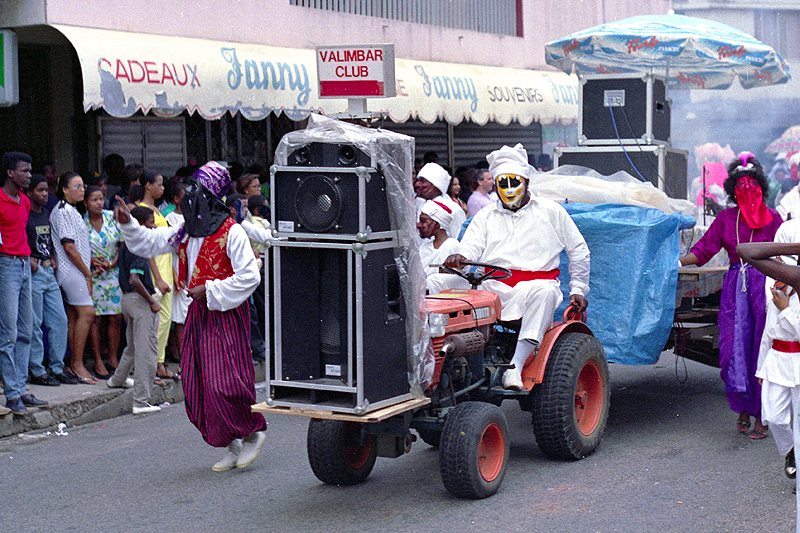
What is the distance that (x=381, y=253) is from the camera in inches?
211

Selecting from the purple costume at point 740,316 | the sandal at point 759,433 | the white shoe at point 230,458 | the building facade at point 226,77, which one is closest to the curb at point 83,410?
the white shoe at point 230,458

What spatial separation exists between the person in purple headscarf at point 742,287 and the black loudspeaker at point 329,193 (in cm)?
286

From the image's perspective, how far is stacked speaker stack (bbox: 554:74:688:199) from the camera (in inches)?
365

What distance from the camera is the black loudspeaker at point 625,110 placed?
9430 millimetres

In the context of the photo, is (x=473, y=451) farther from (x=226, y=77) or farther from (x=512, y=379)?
(x=226, y=77)

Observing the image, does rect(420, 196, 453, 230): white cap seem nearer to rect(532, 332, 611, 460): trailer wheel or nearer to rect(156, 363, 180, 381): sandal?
rect(532, 332, 611, 460): trailer wheel

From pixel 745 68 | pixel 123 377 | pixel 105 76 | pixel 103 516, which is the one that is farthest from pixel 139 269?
pixel 745 68

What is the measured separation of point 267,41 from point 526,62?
20.5 feet

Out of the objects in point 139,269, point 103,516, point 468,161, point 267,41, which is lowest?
point 103,516

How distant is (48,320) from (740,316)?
5.37 m

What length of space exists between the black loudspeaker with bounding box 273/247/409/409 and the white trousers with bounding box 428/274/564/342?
105cm

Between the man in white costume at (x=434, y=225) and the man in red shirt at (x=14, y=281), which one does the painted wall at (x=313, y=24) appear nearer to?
the man in red shirt at (x=14, y=281)

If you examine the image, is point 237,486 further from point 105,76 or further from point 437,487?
point 105,76

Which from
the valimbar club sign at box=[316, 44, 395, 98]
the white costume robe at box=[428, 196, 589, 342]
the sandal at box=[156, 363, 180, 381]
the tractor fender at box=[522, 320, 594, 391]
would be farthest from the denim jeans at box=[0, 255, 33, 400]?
the tractor fender at box=[522, 320, 594, 391]
